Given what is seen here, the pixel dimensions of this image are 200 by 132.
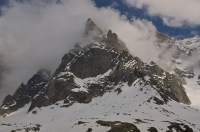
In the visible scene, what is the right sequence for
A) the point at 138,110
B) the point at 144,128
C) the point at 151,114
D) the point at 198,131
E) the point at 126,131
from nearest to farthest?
the point at 126,131, the point at 144,128, the point at 198,131, the point at 151,114, the point at 138,110

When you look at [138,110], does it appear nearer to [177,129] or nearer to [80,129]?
[177,129]

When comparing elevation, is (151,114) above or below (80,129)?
above

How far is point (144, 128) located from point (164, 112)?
80.2m

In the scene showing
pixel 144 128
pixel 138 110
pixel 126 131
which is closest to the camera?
pixel 126 131

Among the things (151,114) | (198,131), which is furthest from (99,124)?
(151,114)

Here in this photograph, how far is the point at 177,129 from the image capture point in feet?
401

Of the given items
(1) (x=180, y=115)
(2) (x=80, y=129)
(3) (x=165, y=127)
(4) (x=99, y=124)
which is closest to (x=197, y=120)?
(1) (x=180, y=115)

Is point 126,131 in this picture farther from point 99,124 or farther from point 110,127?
point 99,124

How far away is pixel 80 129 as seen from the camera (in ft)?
369

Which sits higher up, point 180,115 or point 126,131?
point 180,115

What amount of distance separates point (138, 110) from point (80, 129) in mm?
90489

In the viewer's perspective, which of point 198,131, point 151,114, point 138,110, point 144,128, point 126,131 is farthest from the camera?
point 138,110

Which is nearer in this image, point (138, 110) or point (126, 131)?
point (126, 131)

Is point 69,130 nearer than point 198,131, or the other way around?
point 69,130
